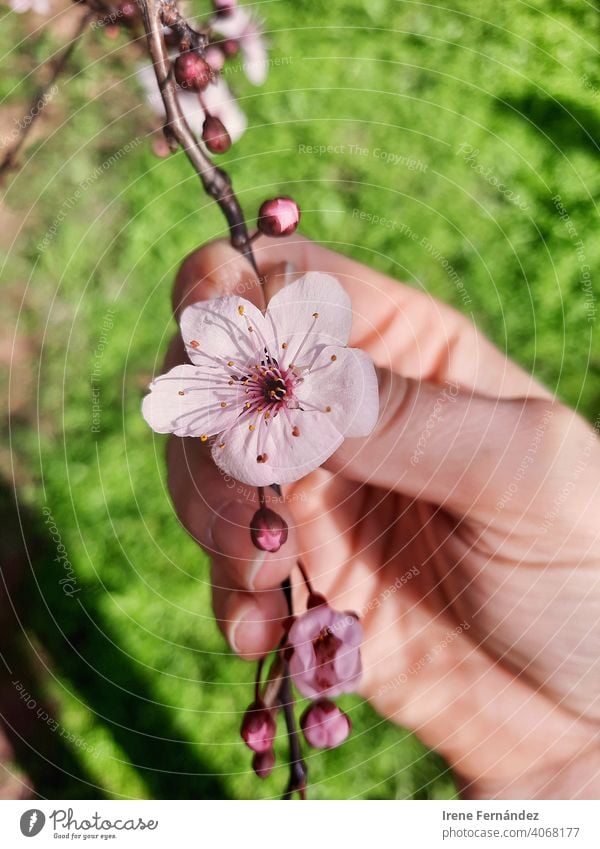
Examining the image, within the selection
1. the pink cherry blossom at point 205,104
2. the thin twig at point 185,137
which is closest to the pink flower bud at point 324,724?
the thin twig at point 185,137

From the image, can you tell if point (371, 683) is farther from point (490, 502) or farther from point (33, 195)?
point (33, 195)

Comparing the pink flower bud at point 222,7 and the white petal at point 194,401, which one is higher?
the pink flower bud at point 222,7

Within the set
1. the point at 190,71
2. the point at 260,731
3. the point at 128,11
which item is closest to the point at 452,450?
the point at 260,731

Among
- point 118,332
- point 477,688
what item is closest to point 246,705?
point 477,688

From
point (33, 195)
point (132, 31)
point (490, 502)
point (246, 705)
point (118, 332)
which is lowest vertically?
point (246, 705)

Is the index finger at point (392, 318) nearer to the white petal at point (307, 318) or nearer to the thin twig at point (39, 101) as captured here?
the white petal at point (307, 318)

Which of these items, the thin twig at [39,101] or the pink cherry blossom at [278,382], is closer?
the pink cherry blossom at [278,382]

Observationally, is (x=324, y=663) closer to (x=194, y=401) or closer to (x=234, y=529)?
(x=234, y=529)
